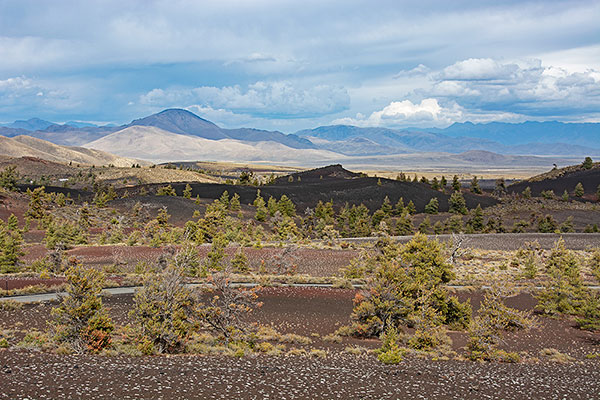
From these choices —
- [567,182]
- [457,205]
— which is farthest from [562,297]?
[567,182]

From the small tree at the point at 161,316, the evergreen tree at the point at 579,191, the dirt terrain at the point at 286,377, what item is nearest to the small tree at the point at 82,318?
the small tree at the point at 161,316

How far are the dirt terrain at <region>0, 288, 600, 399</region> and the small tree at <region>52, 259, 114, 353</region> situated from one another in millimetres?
1179

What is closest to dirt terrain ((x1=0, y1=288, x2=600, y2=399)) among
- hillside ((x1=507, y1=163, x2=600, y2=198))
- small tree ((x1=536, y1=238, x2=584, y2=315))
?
small tree ((x1=536, y1=238, x2=584, y2=315))

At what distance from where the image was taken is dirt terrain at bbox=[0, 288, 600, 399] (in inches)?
412

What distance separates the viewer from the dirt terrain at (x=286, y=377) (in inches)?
412

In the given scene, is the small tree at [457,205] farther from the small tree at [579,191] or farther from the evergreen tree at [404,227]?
the small tree at [579,191]

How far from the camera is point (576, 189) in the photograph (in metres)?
95.4

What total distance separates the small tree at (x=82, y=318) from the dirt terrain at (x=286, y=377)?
1.18 m

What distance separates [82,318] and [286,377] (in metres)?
6.89

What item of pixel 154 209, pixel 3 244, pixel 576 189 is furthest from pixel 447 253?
pixel 576 189

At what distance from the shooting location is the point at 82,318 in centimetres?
1481

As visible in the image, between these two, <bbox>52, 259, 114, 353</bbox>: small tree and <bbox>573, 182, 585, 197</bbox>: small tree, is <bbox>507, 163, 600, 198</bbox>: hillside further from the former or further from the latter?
<bbox>52, 259, 114, 353</bbox>: small tree

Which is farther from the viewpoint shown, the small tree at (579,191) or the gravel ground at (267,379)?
the small tree at (579,191)

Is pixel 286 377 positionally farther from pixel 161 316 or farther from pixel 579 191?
pixel 579 191
